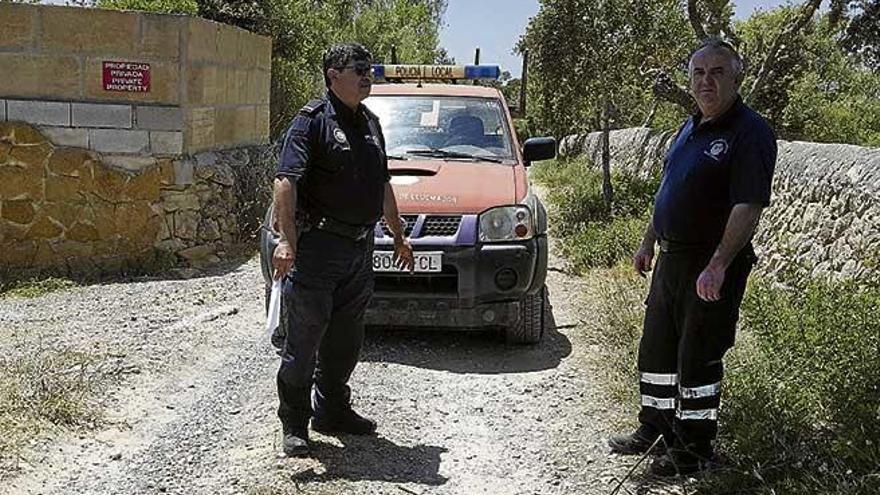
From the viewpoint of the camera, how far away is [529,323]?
20.2ft

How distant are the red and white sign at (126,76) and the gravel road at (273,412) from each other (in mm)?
1960

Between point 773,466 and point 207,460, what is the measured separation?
2.51 meters

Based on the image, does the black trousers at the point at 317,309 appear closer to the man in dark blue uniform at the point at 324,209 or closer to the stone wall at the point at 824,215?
the man in dark blue uniform at the point at 324,209

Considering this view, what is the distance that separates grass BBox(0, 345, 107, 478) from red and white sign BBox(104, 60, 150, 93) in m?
Result: 3.26

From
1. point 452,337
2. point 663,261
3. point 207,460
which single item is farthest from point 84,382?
point 663,261

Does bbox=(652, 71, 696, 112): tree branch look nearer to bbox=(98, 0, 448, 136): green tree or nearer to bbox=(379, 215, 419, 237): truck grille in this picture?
bbox=(98, 0, 448, 136): green tree

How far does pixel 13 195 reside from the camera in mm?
8117

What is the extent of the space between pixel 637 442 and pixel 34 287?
5.53 meters

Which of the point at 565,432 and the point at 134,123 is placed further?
the point at 134,123

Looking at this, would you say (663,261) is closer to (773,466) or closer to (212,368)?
(773,466)

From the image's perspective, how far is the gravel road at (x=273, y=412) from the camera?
408 centimetres

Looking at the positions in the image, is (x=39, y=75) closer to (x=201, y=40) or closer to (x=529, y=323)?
(x=201, y=40)

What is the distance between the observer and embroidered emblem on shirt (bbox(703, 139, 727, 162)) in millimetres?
3794

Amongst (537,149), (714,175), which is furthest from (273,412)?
(537,149)
